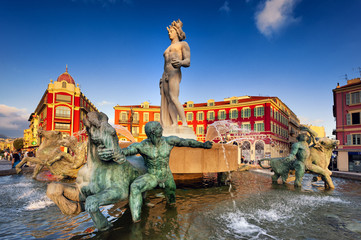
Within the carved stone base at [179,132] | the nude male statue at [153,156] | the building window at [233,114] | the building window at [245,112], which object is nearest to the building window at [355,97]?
the building window at [245,112]

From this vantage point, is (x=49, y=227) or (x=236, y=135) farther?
(x=236, y=135)

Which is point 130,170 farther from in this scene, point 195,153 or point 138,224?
point 195,153

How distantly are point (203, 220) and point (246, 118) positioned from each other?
40794 millimetres

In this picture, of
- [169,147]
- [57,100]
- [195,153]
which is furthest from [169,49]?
[57,100]

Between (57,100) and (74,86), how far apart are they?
4.75 metres

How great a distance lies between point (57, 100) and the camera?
142 ft

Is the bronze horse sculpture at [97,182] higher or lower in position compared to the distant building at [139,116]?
lower

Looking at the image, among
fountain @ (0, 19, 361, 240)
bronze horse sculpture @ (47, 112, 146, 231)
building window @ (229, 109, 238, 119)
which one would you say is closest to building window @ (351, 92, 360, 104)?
building window @ (229, 109, 238, 119)

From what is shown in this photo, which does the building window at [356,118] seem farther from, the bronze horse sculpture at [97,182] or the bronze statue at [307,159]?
the bronze horse sculpture at [97,182]

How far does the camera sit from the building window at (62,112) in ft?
140

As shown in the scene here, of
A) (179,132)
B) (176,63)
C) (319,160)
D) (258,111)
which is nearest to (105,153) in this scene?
(179,132)

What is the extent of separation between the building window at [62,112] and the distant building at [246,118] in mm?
9878

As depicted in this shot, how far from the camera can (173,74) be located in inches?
261

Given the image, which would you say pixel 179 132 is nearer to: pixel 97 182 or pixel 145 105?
pixel 97 182
